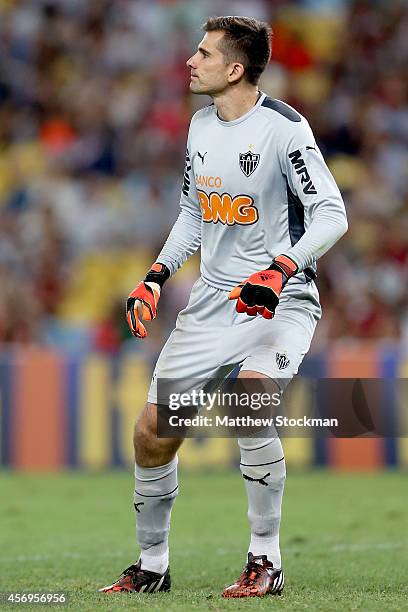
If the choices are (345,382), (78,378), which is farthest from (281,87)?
(345,382)

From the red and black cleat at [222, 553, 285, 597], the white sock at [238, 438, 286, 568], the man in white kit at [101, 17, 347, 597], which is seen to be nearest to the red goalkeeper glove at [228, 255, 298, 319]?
the man in white kit at [101, 17, 347, 597]

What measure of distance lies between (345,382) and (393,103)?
596cm

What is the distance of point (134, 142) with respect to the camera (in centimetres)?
1401

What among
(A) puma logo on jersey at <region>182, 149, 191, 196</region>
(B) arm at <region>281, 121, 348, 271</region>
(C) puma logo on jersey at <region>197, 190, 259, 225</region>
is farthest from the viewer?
(A) puma logo on jersey at <region>182, 149, 191, 196</region>

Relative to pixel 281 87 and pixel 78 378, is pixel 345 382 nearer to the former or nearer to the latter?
pixel 78 378

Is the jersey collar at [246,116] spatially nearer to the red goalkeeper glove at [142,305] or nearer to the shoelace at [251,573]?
the red goalkeeper glove at [142,305]

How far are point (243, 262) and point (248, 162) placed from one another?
42 centimetres

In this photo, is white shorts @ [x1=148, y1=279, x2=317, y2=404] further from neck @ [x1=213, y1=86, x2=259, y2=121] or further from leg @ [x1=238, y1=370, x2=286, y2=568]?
neck @ [x1=213, y1=86, x2=259, y2=121]

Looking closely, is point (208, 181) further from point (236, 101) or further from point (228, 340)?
point (228, 340)

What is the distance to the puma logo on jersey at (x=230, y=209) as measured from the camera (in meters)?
5.21

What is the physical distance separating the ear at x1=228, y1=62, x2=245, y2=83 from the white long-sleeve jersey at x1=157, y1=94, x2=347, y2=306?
148 millimetres

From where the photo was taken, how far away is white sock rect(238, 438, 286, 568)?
5137mm

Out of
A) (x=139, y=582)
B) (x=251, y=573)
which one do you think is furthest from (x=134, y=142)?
(x=251, y=573)

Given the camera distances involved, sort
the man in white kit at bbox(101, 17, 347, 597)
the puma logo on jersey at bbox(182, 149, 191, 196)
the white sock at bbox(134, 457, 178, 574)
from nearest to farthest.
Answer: the man in white kit at bbox(101, 17, 347, 597), the white sock at bbox(134, 457, 178, 574), the puma logo on jersey at bbox(182, 149, 191, 196)
